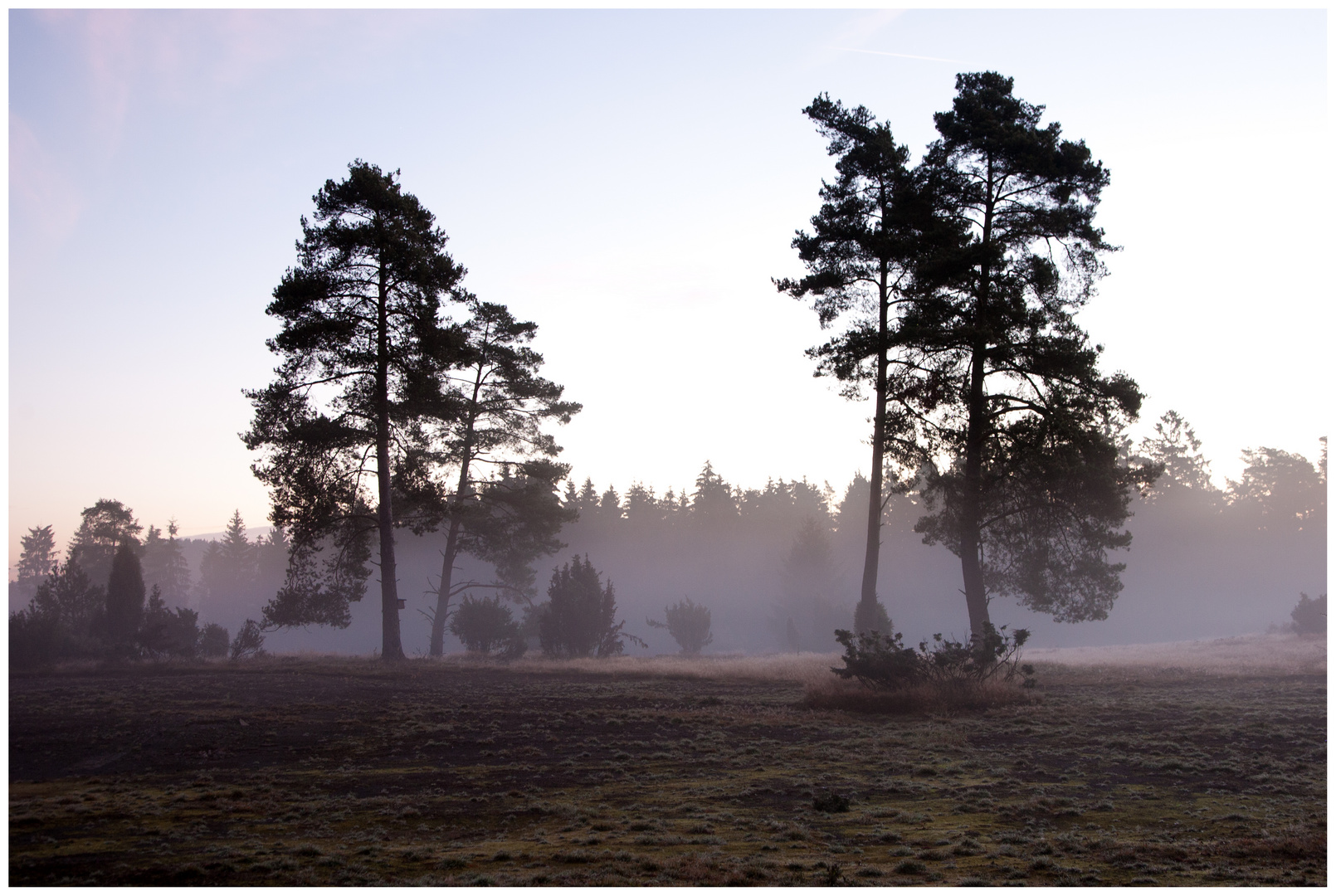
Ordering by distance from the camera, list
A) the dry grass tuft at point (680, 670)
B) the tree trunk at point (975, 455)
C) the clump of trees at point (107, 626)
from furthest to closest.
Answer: the clump of trees at point (107, 626), the dry grass tuft at point (680, 670), the tree trunk at point (975, 455)

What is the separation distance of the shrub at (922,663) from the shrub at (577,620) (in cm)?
1752

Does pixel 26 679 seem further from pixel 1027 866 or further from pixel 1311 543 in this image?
pixel 1311 543

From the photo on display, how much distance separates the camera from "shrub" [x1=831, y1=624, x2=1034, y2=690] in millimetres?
14289

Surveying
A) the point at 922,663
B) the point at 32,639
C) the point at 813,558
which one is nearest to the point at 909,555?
the point at 813,558

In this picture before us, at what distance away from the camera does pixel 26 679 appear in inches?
672

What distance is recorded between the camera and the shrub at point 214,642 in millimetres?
32000

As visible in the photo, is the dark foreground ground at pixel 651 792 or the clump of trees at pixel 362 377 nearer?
the dark foreground ground at pixel 651 792

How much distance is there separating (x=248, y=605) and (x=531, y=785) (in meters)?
123

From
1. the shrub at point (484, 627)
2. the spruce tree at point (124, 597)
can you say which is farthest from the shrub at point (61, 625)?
the shrub at point (484, 627)

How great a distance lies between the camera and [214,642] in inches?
1298

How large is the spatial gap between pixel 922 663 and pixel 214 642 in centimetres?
3105

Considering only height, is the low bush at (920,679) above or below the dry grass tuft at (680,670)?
above

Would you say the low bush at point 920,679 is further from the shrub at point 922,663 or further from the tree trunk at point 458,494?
the tree trunk at point 458,494

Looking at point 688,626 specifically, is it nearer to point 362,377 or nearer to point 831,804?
point 362,377
